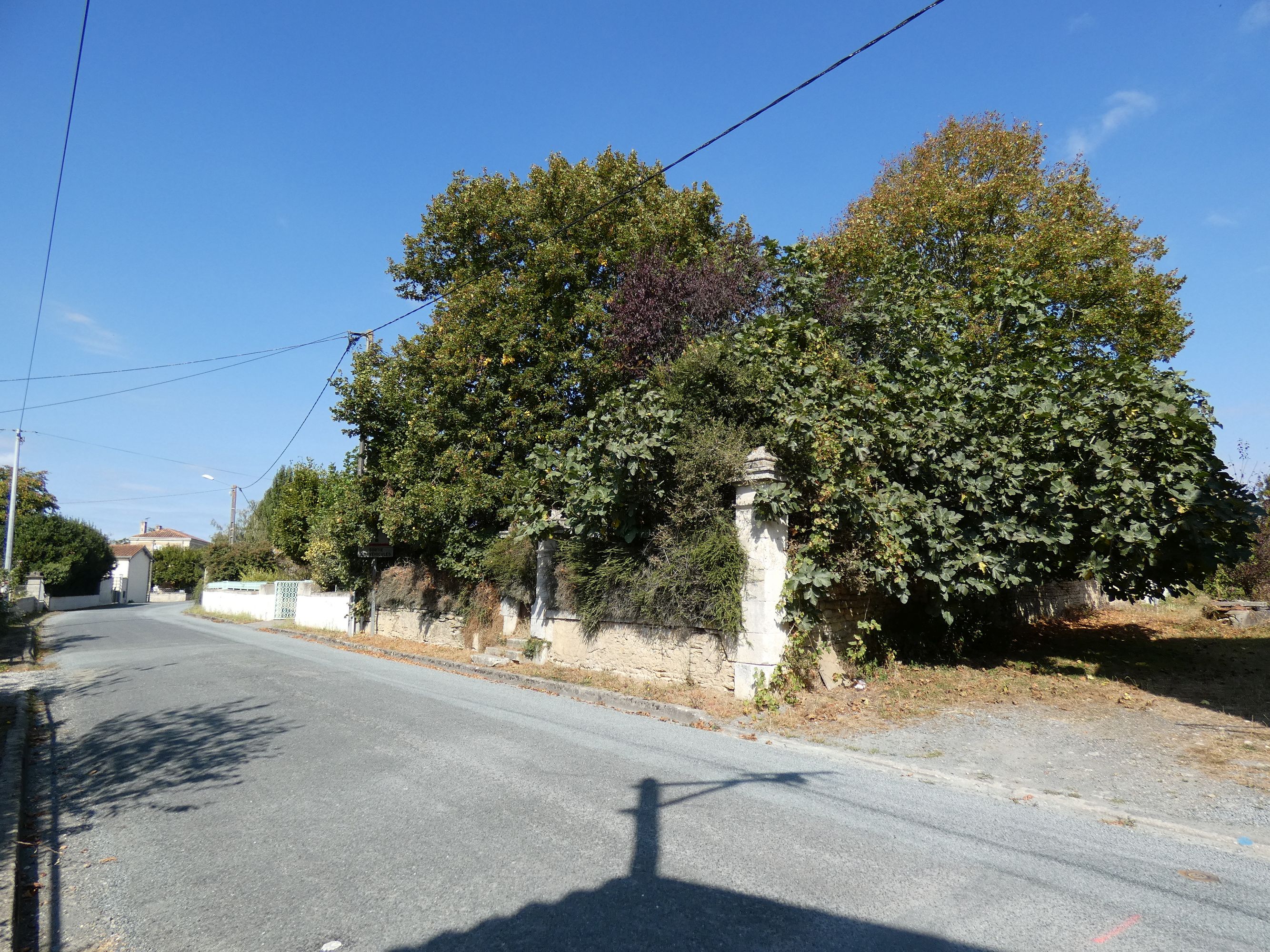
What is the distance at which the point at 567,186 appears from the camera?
18.4 meters

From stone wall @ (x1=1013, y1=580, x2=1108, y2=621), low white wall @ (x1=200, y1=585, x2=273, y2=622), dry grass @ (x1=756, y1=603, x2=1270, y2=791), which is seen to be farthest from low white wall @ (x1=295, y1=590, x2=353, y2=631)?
stone wall @ (x1=1013, y1=580, x2=1108, y2=621)

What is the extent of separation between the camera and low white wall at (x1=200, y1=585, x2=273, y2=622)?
31.1 metres

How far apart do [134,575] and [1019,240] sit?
85.3m

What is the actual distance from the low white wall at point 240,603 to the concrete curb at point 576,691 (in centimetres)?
1590

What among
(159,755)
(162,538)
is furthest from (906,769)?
(162,538)

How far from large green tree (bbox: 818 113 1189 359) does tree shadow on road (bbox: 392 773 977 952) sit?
12149 millimetres

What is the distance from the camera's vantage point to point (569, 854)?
4.43m

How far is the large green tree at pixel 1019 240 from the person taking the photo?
15.0 metres

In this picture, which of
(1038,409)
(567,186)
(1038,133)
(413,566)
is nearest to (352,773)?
(1038,409)

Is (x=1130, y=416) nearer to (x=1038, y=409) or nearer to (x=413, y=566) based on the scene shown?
(x=1038, y=409)

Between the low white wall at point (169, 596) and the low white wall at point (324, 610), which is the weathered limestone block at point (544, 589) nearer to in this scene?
the low white wall at point (324, 610)

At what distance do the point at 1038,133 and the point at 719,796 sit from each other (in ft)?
60.4

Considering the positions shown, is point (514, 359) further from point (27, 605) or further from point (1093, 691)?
point (27, 605)

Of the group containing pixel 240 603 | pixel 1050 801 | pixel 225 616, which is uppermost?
pixel 240 603
